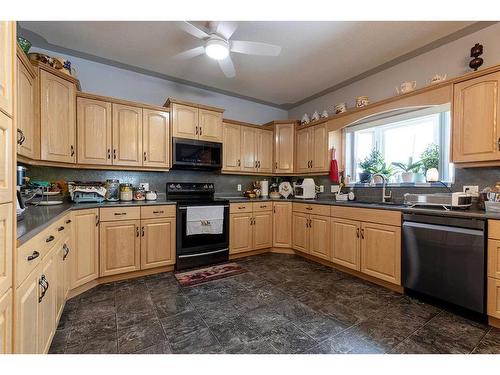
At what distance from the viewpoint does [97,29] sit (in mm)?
2270

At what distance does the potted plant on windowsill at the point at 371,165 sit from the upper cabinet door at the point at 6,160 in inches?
139

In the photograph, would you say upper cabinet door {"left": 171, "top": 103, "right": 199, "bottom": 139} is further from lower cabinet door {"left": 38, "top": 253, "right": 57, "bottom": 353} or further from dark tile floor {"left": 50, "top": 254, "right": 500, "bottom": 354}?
lower cabinet door {"left": 38, "top": 253, "right": 57, "bottom": 353}

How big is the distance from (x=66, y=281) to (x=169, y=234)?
107 centimetres

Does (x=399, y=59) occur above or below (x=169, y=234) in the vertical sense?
above

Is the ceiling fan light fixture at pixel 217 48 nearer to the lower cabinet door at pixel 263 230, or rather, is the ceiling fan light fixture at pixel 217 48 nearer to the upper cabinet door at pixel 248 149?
the upper cabinet door at pixel 248 149

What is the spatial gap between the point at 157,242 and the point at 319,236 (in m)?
2.13

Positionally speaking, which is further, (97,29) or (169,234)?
(169,234)

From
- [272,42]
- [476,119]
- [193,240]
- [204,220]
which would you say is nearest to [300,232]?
[204,220]

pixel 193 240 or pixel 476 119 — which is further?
pixel 193 240

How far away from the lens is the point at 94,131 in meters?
2.62

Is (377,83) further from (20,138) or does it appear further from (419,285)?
(20,138)

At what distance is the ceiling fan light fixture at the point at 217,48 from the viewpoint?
207 centimetres

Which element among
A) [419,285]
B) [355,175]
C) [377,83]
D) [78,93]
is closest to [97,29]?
[78,93]

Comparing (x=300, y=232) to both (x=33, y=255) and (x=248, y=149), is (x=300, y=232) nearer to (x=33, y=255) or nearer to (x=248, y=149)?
(x=248, y=149)
